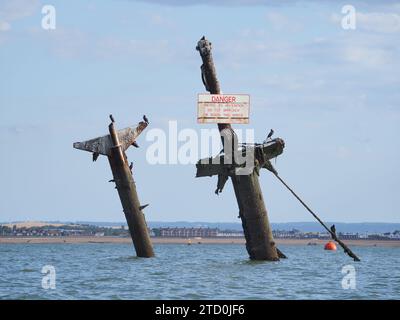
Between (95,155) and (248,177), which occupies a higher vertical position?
(95,155)

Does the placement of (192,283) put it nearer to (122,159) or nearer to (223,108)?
(223,108)

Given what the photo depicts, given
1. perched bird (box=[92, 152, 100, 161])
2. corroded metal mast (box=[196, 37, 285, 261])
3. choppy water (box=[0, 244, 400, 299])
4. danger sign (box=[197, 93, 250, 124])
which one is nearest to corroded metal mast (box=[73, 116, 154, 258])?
A: perched bird (box=[92, 152, 100, 161])

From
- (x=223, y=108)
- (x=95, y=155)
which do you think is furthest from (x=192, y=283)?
(x=95, y=155)

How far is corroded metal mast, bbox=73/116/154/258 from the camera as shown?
134 feet

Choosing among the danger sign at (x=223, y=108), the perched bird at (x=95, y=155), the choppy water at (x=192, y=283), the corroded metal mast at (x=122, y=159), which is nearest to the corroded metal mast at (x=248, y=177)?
the danger sign at (x=223, y=108)

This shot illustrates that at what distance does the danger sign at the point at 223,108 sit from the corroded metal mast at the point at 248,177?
53 cm

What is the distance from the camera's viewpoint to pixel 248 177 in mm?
39062

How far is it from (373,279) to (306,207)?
15.9 feet

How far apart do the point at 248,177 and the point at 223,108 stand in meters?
2.60

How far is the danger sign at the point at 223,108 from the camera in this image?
38.6 metres

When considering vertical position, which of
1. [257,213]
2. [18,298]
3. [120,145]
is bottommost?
[18,298]

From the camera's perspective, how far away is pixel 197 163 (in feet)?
130

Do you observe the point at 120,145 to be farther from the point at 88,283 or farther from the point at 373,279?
the point at 373,279
